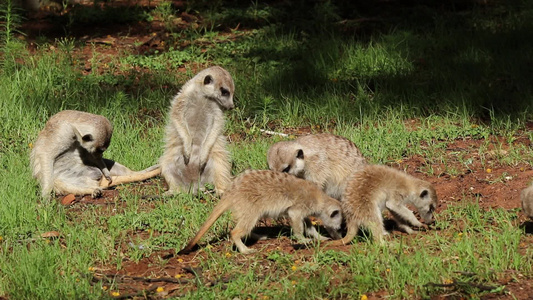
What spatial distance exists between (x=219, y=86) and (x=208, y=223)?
205cm

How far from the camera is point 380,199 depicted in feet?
17.9

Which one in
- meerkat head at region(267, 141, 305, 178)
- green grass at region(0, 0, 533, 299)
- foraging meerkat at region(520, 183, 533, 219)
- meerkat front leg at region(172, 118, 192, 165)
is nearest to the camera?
green grass at region(0, 0, 533, 299)

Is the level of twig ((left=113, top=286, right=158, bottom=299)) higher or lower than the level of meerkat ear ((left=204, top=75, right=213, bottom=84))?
lower

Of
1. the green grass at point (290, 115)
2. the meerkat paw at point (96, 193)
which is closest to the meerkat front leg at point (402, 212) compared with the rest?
the green grass at point (290, 115)

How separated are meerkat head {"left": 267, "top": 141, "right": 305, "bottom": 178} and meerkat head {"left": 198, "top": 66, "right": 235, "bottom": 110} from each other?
1068mm

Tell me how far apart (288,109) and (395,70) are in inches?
58.8

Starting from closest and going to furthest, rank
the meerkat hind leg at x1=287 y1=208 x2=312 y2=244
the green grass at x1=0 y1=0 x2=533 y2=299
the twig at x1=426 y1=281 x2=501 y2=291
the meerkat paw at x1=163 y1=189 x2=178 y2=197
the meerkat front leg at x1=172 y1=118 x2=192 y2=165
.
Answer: the twig at x1=426 y1=281 x2=501 y2=291
the green grass at x1=0 y1=0 x2=533 y2=299
the meerkat hind leg at x1=287 y1=208 x2=312 y2=244
the meerkat paw at x1=163 y1=189 x2=178 y2=197
the meerkat front leg at x1=172 y1=118 x2=192 y2=165

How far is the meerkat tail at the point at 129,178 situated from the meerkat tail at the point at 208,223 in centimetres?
185

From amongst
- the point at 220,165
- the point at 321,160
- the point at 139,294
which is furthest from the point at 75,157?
the point at 139,294

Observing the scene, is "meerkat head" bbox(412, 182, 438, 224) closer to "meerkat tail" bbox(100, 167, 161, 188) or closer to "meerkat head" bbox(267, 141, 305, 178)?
"meerkat head" bbox(267, 141, 305, 178)

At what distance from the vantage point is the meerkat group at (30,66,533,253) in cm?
542

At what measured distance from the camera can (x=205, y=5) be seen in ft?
39.0

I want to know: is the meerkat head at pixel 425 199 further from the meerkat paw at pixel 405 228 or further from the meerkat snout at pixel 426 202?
the meerkat paw at pixel 405 228

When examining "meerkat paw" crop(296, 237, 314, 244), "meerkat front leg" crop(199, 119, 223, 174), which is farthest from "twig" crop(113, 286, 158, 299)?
"meerkat front leg" crop(199, 119, 223, 174)
